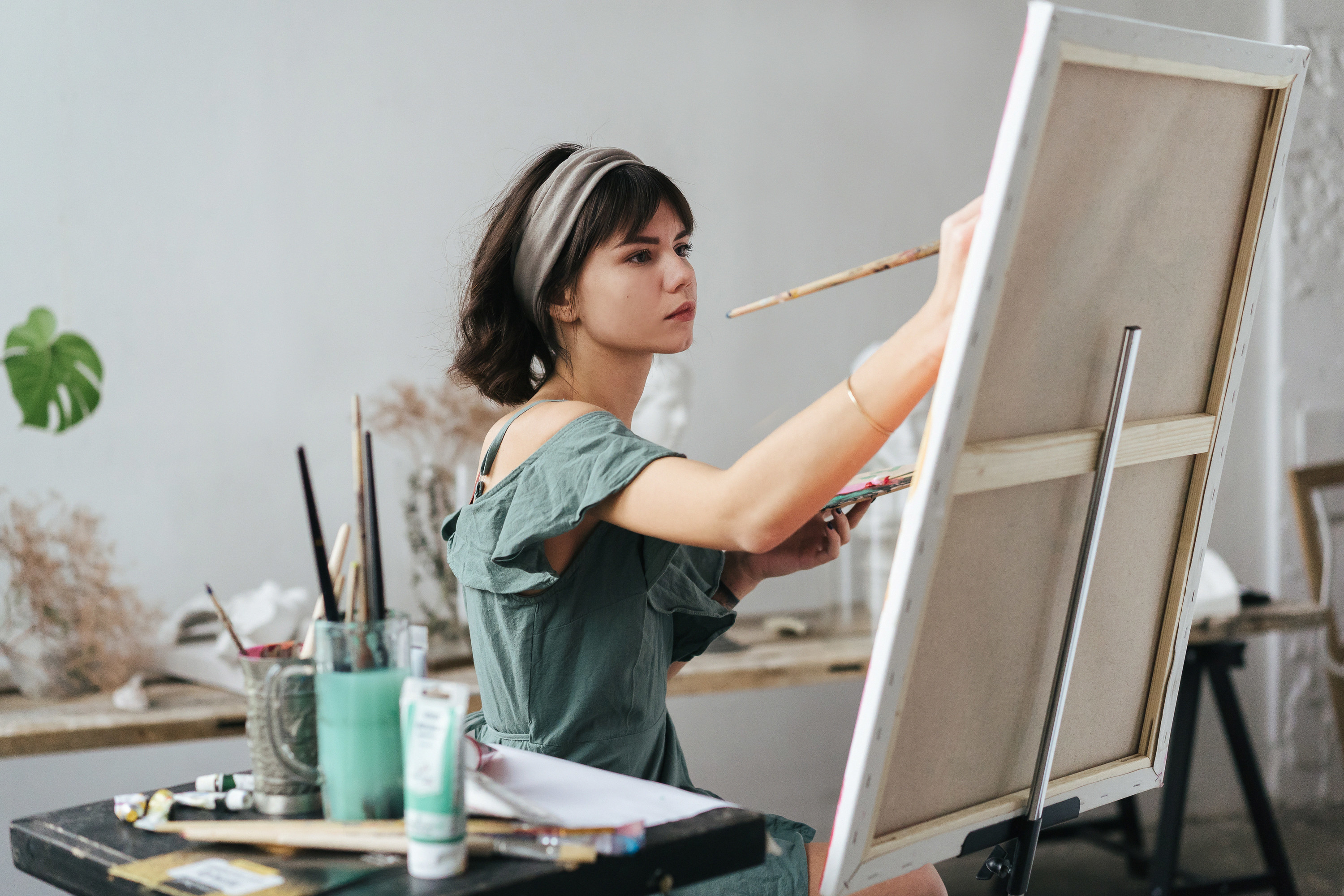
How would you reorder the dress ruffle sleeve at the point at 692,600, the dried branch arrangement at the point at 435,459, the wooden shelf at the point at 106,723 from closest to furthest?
1. the dress ruffle sleeve at the point at 692,600
2. the wooden shelf at the point at 106,723
3. the dried branch arrangement at the point at 435,459

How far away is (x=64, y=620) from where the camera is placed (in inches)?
86.0

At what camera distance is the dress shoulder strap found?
1189 millimetres

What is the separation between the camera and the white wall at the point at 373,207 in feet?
8.21

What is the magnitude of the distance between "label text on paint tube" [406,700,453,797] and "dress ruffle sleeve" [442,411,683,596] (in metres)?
0.30

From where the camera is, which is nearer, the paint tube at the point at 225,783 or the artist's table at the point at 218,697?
the paint tube at the point at 225,783

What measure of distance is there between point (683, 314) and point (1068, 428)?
0.45 meters

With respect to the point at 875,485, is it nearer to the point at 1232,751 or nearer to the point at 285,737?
the point at 285,737

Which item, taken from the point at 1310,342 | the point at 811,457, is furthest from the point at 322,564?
the point at 1310,342

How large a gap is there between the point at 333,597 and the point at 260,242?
199 centimetres

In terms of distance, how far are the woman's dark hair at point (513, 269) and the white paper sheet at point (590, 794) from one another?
516 millimetres

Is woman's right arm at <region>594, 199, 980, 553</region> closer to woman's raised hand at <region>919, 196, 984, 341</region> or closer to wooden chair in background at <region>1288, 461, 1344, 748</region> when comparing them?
woman's raised hand at <region>919, 196, 984, 341</region>

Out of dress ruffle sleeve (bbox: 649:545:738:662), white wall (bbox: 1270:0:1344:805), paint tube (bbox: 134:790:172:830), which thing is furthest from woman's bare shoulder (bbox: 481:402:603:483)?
white wall (bbox: 1270:0:1344:805)

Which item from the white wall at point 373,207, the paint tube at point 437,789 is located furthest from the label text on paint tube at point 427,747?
the white wall at point 373,207

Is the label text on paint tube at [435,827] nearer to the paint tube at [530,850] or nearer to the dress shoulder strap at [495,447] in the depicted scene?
the paint tube at [530,850]
